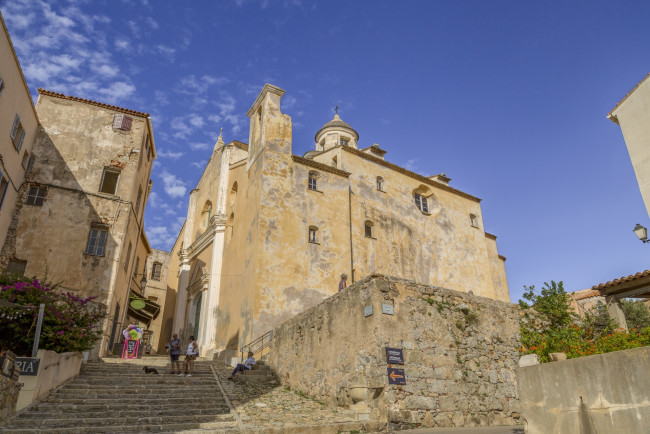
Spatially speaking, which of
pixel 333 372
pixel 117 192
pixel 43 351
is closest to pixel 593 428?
pixel 333 372

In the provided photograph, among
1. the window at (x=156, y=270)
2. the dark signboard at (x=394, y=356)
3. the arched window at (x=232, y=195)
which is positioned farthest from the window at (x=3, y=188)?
the window at (x=156, y=270)

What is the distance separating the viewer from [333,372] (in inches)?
469

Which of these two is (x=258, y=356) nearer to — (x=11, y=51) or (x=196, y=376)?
(x=196, y=376)

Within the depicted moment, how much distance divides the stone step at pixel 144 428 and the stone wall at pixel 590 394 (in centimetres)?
582

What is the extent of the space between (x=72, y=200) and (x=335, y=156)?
13.7m

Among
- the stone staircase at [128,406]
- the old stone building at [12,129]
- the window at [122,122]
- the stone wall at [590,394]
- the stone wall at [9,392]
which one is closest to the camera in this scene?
the stone wall at [590,394]

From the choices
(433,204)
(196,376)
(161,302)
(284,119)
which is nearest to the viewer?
(196,376)

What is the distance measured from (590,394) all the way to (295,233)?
16.3 metres

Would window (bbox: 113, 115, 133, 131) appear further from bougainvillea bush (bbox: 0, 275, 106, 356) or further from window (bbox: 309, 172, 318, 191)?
bougainvillea bush (bbox: 0, 275, 106, 356)

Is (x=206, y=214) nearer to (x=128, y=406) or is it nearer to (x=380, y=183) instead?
(x=380, y=183)

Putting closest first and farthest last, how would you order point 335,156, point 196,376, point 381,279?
point 381,279
point 196,376
point 335,156

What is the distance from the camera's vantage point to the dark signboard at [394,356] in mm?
10391

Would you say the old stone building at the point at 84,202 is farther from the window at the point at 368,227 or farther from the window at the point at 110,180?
the window at the point at 368,227

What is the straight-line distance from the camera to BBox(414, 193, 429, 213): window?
2864cm
